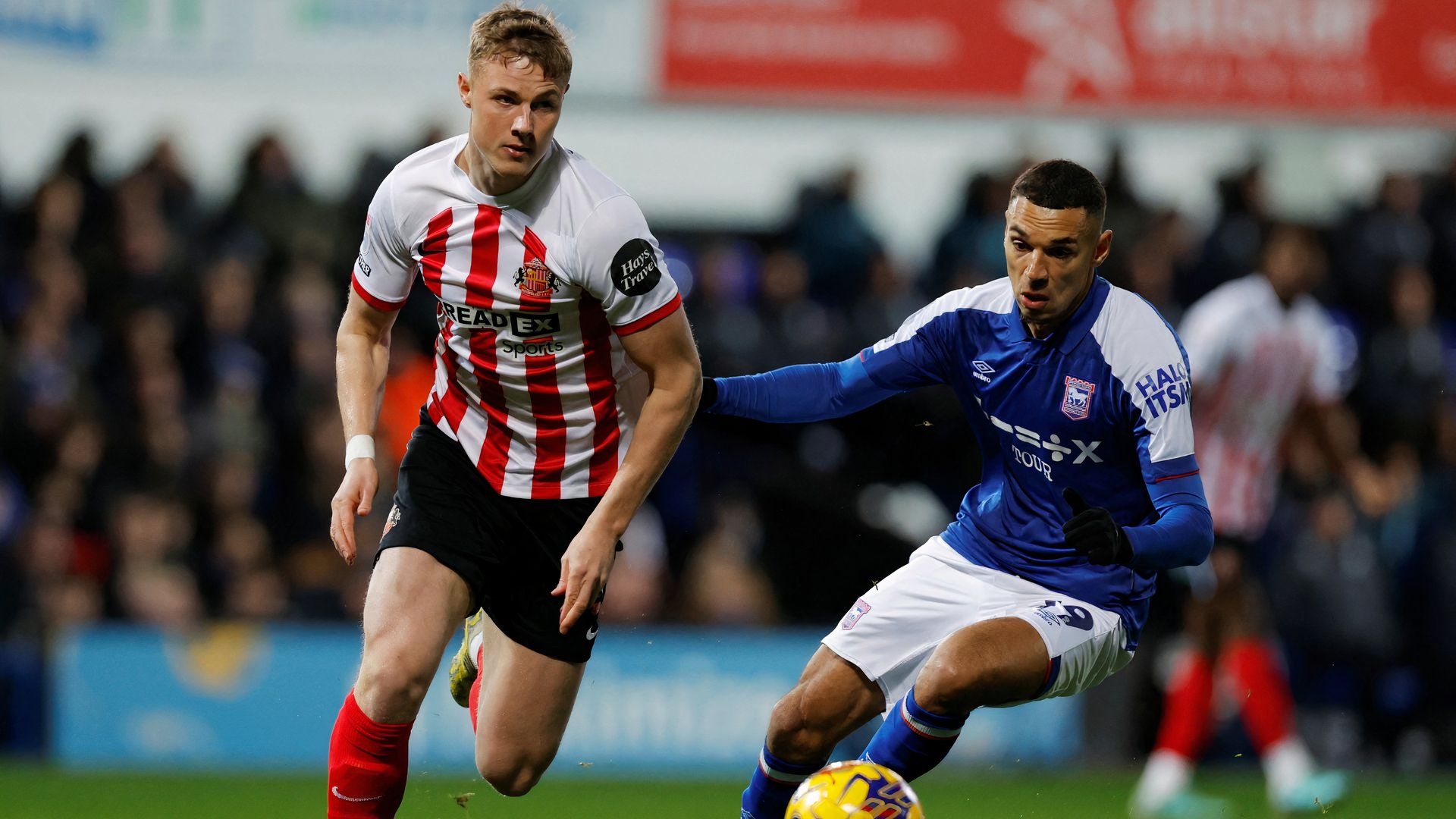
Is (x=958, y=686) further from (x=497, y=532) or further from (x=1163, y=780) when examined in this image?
(x=1163, y=780)

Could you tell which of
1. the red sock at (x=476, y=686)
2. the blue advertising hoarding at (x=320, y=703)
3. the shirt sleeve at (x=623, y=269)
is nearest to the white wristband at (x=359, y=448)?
the shirt sleeve at (x=623, y=269)

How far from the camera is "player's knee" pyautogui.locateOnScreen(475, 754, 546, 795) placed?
5297 mm

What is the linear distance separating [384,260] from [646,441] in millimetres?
968

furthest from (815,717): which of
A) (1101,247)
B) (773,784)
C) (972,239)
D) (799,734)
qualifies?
(972,239)

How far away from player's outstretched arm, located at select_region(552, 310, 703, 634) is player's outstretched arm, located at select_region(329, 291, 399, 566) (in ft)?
2.03

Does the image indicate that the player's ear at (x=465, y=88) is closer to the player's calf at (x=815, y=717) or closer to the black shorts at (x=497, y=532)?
the black shorts at (x=497, y=532)

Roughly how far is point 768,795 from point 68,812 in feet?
13.4

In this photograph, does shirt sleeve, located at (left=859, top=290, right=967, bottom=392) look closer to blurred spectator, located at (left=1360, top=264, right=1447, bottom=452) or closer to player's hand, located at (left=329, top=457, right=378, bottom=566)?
player's hand, located at (left=329, top=457, right=378, bottom=566)

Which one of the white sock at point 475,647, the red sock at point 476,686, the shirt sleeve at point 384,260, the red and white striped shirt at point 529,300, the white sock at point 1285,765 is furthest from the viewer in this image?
the white sock at point 1285,765

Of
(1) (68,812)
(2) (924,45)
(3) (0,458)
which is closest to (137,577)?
(3) (0,458)

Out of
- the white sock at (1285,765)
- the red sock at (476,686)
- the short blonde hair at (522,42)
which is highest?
the short blonde hair at (522,42)

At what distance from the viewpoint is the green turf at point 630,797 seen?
317 inches

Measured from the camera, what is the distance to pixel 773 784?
527 centimetres

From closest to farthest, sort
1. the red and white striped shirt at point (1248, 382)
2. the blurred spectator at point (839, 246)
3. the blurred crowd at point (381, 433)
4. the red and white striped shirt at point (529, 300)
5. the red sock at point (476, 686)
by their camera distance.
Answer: the red and white striped shirt at point (529, 300) → the red sock at point (476, 686) → the red and white striped shirt at point (1248, 382) → the blurred crowd at point (381, 433) → the blurred spectator at point (839, 246)
